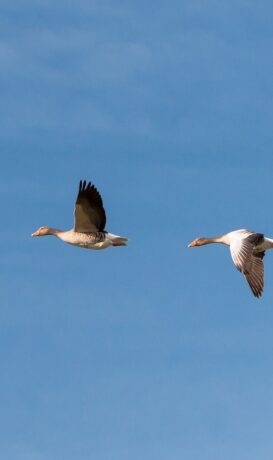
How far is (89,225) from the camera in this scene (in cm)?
4131

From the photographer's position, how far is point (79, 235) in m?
41.8

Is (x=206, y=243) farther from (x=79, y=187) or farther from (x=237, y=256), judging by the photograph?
(x=79, y=187)

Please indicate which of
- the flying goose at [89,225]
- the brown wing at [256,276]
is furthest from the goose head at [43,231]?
the brown wing at [256,276]

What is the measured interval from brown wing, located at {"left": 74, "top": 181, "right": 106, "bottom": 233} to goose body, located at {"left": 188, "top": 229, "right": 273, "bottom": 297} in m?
4.23

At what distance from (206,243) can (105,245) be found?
563cm

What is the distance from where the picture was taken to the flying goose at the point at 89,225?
39969 millimetres

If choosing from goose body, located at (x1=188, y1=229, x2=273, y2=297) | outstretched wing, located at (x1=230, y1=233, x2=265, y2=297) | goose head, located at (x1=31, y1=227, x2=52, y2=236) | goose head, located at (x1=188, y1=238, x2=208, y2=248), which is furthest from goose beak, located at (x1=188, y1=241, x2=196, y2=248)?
goose head, located at (x1=31, y1=227, x2=52, y2=236)

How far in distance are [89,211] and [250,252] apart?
16.7 ft

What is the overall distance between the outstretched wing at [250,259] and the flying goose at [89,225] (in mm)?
3442

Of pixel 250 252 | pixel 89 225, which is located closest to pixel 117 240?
pixel 89 225

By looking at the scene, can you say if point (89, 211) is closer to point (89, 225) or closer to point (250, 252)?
point (89, 225)

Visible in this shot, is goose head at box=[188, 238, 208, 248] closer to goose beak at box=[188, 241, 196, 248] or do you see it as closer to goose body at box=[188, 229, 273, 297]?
goose beak at box=[188, 241, 196, 248]

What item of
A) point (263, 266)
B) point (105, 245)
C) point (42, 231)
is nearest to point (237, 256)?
point (263, 266)

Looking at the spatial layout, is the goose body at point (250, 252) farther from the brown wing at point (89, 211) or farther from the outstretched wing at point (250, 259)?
the brown wing at point (89, 211)
